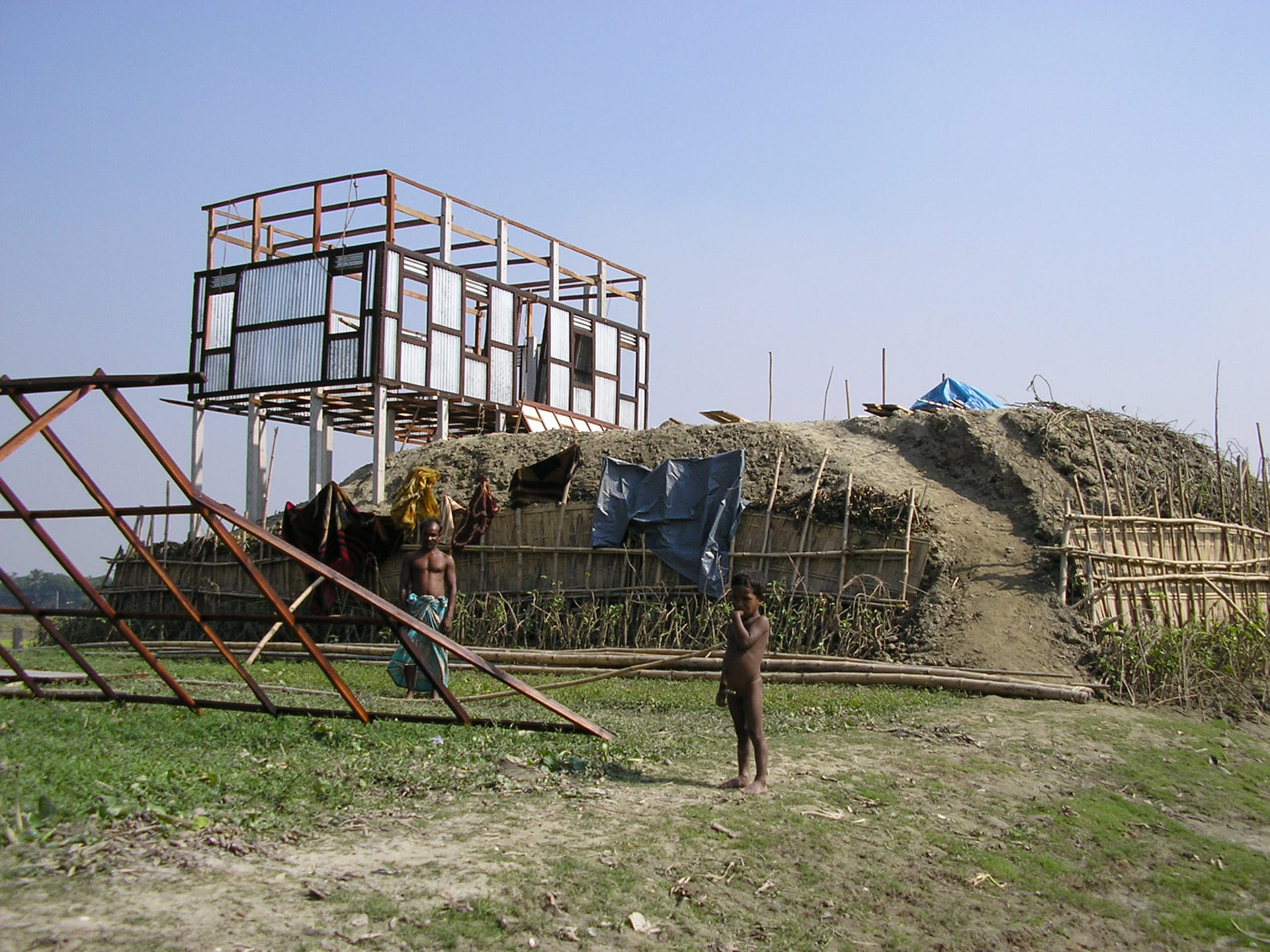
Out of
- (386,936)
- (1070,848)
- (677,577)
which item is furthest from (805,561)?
(386,936)

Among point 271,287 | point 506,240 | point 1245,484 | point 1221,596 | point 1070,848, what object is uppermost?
point 506,240

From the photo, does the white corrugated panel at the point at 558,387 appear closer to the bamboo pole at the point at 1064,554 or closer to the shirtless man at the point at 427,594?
the bamboo pole at the point at 1064,554

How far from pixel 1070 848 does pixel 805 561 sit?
726cm

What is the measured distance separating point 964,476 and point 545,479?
578cm

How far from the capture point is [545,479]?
16.2 meters

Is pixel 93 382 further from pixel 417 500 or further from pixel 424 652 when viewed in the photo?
pixel 417 500

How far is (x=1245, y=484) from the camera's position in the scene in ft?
48.0

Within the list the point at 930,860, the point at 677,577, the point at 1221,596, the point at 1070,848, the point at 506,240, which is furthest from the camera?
the point at 506,240

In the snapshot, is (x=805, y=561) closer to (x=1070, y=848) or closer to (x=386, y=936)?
(x=1070, y=848)

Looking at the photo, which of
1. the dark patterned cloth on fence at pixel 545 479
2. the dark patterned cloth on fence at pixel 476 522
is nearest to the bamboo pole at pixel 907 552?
the dark patterned cloth on fence at pixel 545 479

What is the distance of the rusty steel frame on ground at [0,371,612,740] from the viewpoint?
6.69m

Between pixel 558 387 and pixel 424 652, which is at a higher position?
pixel 558 387

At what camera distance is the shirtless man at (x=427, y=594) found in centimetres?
1000

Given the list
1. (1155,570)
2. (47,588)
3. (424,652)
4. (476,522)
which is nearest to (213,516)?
(424,652)
